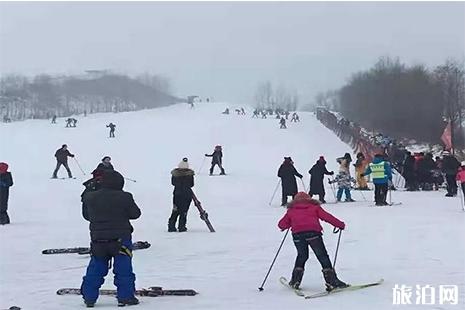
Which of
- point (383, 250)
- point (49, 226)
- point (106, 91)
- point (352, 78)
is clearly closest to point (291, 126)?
point (352, 78)

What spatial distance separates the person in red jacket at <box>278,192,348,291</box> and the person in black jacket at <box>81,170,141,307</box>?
1799mm

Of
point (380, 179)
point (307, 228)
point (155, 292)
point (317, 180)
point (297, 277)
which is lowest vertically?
point (155, 292)

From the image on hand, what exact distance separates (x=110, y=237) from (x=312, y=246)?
2271mm

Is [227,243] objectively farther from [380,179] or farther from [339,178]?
[339,178]

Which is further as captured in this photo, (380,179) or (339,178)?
(339,178)

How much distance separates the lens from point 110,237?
7723 millimetres

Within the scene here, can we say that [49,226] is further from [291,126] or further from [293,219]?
[291,126]

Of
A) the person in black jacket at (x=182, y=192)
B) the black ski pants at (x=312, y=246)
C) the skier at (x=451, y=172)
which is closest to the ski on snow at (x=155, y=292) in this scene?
the black ski pants at (x=312, y=246)

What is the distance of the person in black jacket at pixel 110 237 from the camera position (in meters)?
7.74

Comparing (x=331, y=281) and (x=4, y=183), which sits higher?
(x=4, y=183)

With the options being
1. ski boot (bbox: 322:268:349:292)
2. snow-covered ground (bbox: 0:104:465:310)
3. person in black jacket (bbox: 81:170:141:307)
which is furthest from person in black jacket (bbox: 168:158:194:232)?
person in black jacket (bbox: 81:170:141:307)

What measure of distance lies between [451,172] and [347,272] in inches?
480

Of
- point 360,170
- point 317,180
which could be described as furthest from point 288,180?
point 360,170

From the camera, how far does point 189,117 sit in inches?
2552
